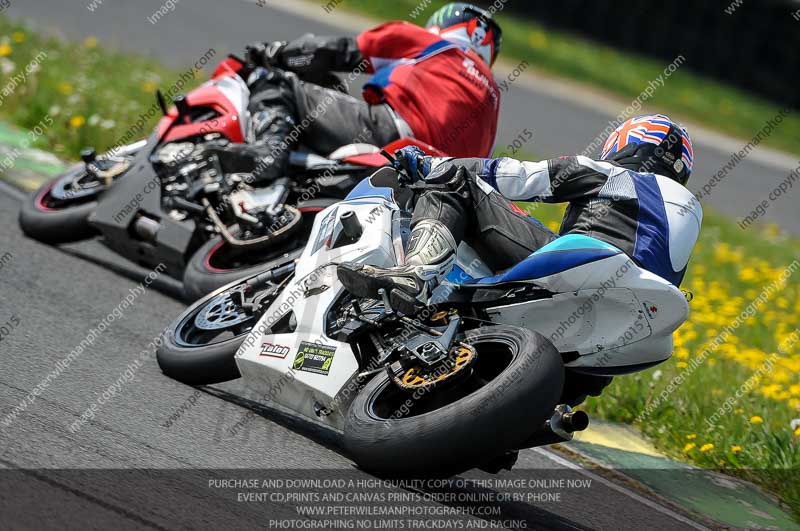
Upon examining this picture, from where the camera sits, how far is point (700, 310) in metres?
9.21

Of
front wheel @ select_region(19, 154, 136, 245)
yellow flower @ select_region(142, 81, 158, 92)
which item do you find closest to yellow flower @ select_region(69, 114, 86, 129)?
yellow flower @ select_region(142, 81, 158, 92)

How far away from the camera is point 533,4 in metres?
21.5

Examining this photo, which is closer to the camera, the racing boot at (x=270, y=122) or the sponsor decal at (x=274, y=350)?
the sponsor decal at (x=274, y=350)

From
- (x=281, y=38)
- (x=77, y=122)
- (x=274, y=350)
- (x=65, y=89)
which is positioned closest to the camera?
(x=274, y=350)

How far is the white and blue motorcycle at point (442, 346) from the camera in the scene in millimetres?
3920

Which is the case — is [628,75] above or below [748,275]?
below

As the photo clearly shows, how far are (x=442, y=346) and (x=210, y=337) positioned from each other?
5.24 ft

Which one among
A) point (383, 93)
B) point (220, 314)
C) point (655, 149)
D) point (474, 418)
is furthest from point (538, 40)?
point (474, 418)

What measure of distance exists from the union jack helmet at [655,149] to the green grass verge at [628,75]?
1395 cm

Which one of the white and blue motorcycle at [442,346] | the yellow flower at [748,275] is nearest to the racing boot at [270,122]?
the white and blue motorcycle at [442,346]

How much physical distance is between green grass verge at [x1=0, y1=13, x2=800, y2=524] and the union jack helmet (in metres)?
1.86

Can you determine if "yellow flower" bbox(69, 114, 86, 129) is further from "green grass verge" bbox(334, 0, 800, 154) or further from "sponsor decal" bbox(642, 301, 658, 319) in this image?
"green grass verge" bbox(334, 0, 800, 154)

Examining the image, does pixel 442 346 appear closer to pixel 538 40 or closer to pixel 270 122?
pixel 270 122

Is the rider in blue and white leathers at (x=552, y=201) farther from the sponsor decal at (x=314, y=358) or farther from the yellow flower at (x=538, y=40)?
the yellow flower at (x=538, y=40)
